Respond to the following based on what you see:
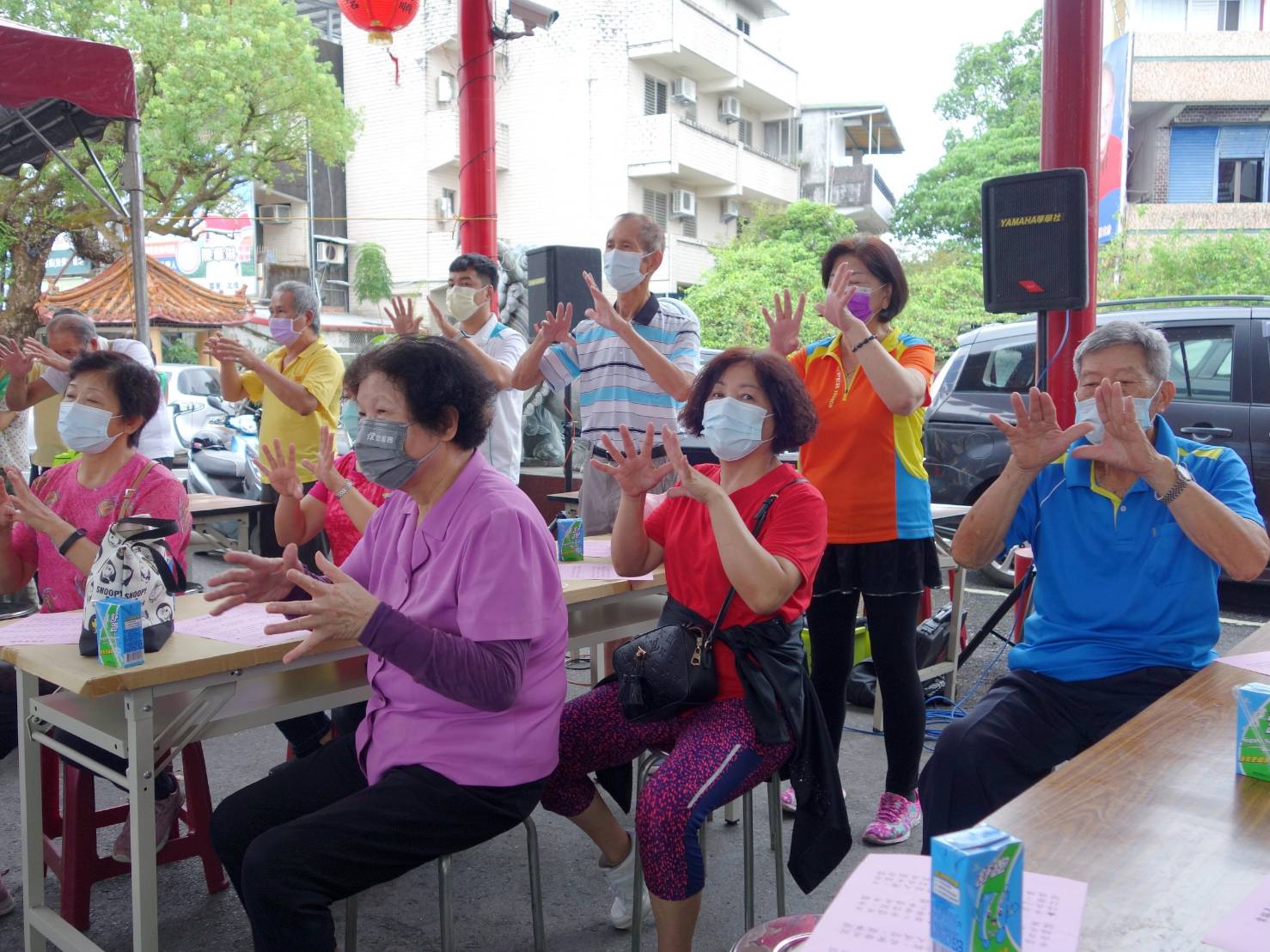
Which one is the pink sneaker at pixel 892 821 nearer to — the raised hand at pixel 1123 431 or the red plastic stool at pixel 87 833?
the raised hand at pixel 1123 431

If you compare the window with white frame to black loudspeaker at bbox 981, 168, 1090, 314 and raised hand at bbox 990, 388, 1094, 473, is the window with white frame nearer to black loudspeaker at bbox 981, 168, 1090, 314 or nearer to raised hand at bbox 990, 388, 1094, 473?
black loudspeaker at bbox 981, 168, 1090, 314

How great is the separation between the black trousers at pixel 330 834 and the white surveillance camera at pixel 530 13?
6118 mm

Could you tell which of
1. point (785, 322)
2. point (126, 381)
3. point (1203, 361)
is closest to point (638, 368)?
point (785, 322)

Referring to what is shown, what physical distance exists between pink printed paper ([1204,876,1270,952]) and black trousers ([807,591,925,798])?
1.73m

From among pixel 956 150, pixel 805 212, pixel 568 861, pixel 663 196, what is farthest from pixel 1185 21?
pixel 568 861

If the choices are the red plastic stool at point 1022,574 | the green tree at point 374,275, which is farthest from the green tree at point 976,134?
the red plastic stool at point 1022,574

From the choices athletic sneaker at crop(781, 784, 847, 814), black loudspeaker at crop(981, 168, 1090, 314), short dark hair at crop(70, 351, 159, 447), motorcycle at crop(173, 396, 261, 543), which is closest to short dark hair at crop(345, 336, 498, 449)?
short dark hair at crop(70, 351, 159, 447)

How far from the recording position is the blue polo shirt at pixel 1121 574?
2.18 m

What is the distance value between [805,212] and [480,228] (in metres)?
14.7

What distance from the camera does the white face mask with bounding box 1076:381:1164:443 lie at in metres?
2.19

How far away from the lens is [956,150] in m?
20.6

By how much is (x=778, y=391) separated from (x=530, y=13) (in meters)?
5.62

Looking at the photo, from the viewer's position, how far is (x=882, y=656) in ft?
9.64

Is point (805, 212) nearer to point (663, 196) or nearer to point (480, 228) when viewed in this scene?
point (663, 196)
